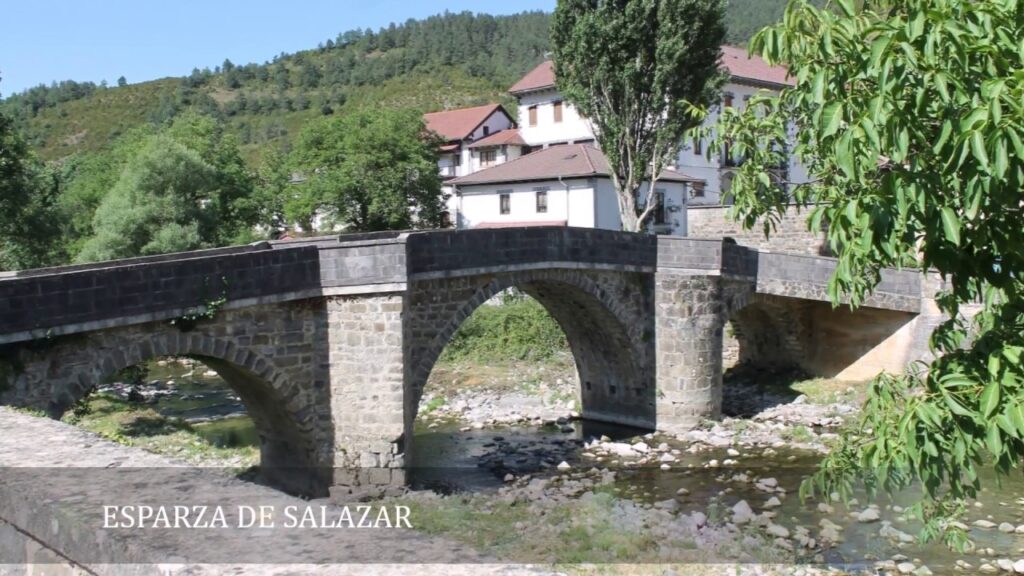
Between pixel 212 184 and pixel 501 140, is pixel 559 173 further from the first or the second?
pixel 212 184

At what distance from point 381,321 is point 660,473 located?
238 inches

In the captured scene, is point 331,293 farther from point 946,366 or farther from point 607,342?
point 946,366

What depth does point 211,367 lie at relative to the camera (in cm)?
1351

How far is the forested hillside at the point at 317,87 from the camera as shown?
89812mm

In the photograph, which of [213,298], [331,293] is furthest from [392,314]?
[213,298]

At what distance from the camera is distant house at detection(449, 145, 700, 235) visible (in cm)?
3212

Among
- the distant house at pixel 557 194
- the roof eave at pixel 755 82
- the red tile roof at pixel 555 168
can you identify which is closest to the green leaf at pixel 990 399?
the distant house at pixel 557 194

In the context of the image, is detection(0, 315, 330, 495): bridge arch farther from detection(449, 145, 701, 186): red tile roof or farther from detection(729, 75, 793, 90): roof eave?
detection(729, 75, 793, 90): roof eave

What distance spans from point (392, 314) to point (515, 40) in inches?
4227

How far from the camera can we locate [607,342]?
20016mm

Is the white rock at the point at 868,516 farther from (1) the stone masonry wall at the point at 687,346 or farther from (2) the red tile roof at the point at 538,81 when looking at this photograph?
(2) the red tile roof at the point at 538,81

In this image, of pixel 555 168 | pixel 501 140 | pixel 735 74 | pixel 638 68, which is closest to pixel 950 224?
pixel 638 68

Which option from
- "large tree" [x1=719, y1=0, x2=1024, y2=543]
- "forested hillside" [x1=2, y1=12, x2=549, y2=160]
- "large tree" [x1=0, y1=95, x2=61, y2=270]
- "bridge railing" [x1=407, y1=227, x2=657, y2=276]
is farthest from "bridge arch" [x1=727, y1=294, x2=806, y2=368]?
"forested hillside" [x1=2, y1=12, x2=549, y2=160]

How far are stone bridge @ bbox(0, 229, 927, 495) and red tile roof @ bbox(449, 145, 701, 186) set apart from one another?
11.2 meters
